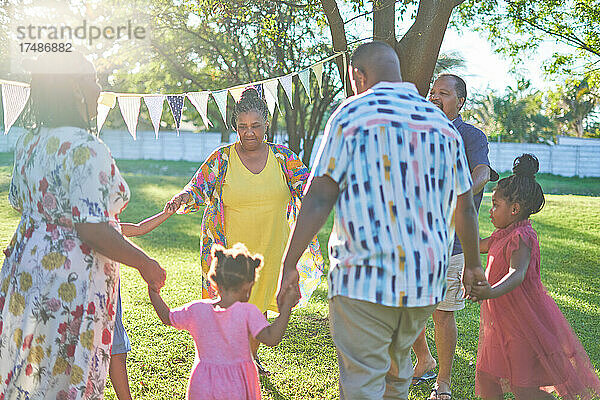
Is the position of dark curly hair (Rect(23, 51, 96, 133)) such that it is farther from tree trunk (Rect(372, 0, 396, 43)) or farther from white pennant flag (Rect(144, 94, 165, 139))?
tree trunk (Rect(372, 0, 396, 43))

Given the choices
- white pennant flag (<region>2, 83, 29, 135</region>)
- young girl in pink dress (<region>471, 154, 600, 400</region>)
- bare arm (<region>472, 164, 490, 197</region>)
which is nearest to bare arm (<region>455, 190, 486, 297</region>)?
young girl in pink dress (<region>471, 154, 600, 400</region>)

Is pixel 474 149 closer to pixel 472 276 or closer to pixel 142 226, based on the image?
pixel 472 276

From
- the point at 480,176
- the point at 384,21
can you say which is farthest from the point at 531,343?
the point at 384,21

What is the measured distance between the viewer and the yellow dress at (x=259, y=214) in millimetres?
4320

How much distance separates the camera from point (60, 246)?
105 inches

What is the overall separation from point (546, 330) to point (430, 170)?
144 cm

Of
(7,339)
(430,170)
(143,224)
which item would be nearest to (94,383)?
(7,339)

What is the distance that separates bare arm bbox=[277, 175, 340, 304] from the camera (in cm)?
253

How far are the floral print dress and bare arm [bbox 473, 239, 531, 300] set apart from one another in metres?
1.75

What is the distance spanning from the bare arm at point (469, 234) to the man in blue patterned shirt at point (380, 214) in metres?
0.26

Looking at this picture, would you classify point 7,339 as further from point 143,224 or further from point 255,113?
point 255,113

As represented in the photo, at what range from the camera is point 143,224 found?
3.68 m

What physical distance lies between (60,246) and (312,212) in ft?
3.45

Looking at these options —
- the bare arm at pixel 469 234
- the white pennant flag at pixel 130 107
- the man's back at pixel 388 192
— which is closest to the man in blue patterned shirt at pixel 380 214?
the man's back at pixel 388 192
